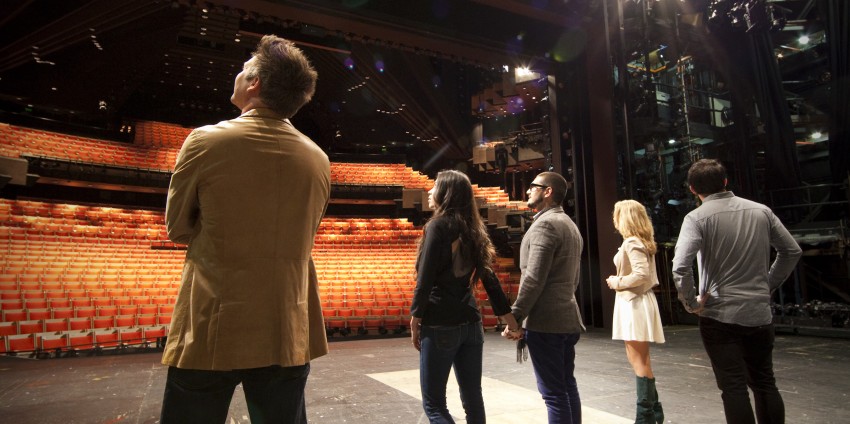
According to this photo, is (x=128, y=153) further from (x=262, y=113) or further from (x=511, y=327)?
(x=262, y=113)

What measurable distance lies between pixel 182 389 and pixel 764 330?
229 cm

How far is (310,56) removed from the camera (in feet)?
60.1

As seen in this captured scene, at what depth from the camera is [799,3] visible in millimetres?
10938

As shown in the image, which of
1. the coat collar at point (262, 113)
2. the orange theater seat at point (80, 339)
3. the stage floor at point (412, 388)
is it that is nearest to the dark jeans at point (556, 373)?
the stage floor at point (412, 388)

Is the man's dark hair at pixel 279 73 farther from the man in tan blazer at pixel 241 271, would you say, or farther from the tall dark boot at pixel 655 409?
the tall dark boot at pixel 655 409

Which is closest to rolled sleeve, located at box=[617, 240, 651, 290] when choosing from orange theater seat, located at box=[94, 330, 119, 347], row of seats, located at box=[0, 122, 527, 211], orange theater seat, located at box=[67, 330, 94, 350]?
orange theater seat, located at box=[94, 330, 119, 347]

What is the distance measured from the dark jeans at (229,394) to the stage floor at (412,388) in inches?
81.9

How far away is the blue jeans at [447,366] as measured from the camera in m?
1.83

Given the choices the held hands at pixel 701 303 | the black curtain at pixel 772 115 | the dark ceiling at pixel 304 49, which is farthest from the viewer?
the black curtain at pixel 772 115

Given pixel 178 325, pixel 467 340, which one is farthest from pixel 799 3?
pixel 178 325

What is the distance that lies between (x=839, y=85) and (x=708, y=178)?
32.7 ft

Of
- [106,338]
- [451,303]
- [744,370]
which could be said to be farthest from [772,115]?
[106,338]

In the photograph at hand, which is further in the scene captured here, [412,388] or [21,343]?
[21,343]

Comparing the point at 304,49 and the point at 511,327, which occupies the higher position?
the point at 304,49
